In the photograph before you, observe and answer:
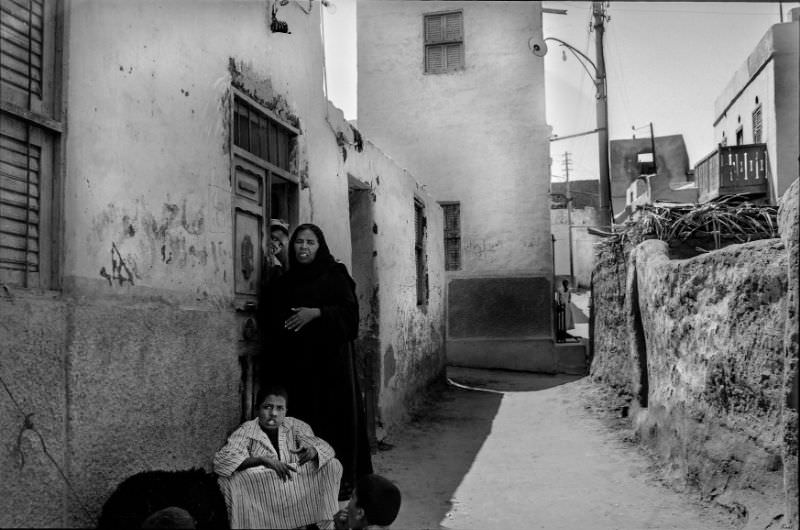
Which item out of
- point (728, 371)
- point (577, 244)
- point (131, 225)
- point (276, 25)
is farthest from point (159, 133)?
point (577, 244)

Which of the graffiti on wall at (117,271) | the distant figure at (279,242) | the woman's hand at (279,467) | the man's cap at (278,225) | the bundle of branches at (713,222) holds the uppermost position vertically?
the bundle of branches at (713,222)

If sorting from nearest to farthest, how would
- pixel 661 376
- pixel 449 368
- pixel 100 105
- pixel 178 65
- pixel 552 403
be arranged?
pixel 100 105
pixel 178 65
pixel 661 376
pixel 552 403
pixel 449 368

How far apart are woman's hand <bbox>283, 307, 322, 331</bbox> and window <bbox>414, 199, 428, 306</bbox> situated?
5.39 meters

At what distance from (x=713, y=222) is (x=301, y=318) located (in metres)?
5.53

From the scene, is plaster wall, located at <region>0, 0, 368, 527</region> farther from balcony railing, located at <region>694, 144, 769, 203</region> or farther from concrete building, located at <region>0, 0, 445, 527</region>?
balcony railing, located at <region>694, 144, 769, 203</region>

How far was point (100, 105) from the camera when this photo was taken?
274 centimetres

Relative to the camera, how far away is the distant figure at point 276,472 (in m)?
3.12

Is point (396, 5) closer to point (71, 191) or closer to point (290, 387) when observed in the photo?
point (290, 387)

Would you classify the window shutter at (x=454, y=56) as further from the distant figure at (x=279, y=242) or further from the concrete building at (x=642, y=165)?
the concrete building at (x=642, y=165)

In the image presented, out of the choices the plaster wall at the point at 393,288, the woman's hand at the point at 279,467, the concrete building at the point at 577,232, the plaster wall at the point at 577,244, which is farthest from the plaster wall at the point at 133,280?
the plaster wall at the point at 577,244

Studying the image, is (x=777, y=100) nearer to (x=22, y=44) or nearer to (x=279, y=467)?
(x=279, y=467)

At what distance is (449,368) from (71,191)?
1034 centimetres

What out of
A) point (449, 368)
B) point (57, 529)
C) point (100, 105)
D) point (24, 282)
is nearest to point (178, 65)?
point (100, 105)

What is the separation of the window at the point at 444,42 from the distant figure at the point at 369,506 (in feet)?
37.0
